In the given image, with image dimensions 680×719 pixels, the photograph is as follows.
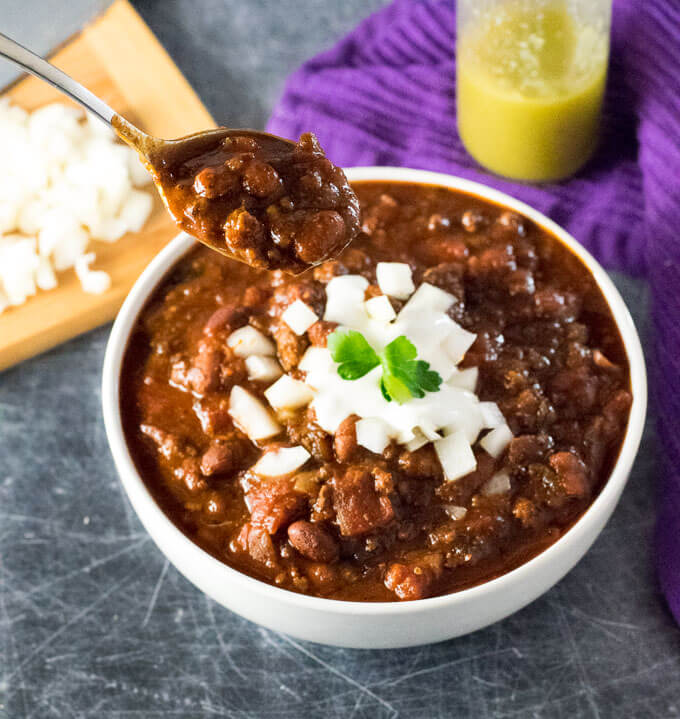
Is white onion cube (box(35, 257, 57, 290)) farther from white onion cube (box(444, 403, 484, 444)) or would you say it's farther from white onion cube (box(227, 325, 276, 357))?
white onion cube (box(444, 403, 484, 444))

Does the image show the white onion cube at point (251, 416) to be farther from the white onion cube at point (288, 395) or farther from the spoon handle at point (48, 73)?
the spoon handle at point (48, 73)

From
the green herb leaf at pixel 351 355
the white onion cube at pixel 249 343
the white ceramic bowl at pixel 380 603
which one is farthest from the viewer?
the white onion cube at pixel 249 343

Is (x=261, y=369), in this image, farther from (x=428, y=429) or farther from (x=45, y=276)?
(x=45, y=276)

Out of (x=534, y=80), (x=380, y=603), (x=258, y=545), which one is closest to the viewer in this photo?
(x=380, y=603)

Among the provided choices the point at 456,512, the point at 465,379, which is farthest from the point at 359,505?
the point at 465,379

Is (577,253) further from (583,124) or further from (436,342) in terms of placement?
(583,124)

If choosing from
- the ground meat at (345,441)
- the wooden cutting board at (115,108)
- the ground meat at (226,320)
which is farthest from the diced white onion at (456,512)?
the wooden cutting board at (115,108)
